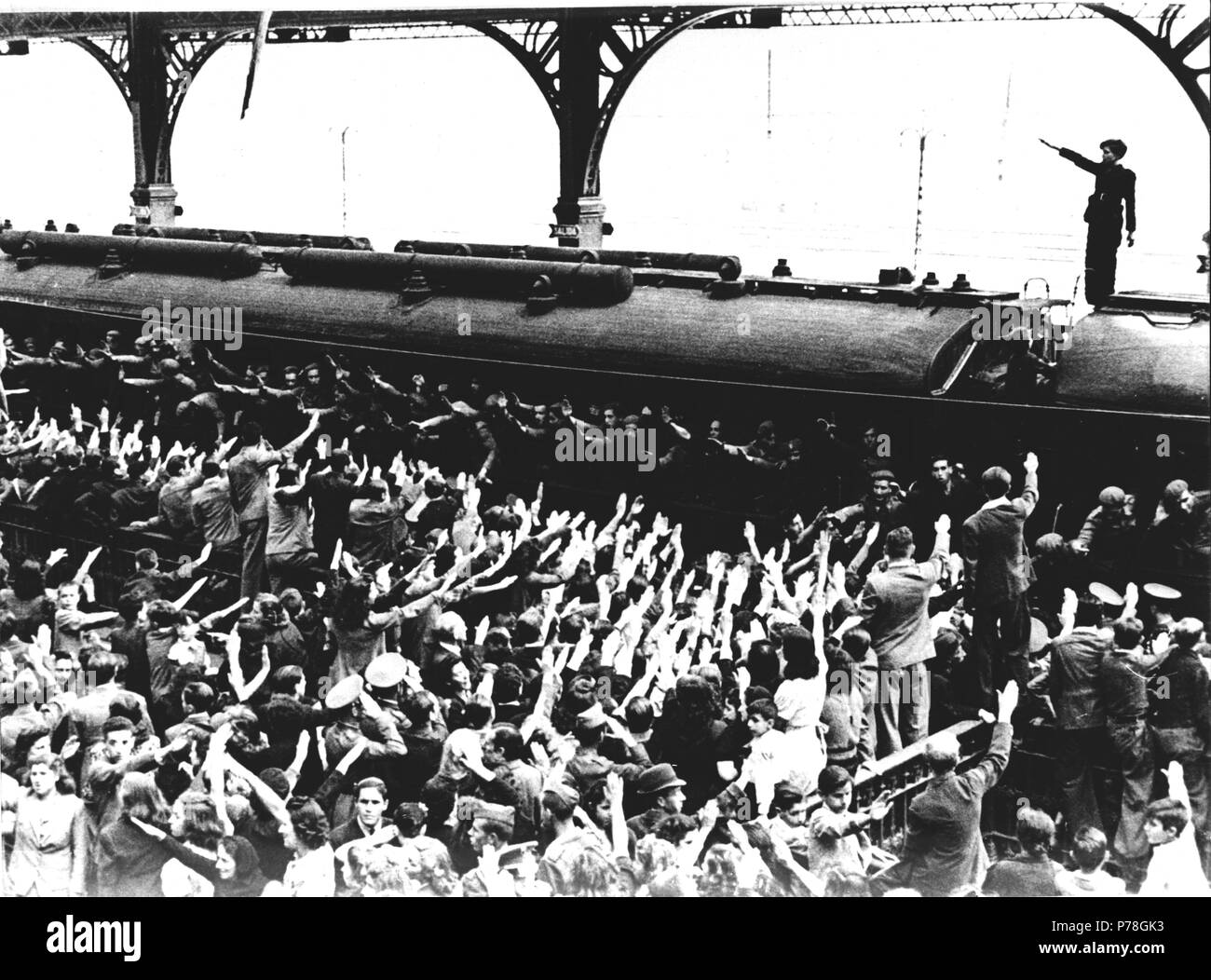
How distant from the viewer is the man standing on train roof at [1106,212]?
1130 cm

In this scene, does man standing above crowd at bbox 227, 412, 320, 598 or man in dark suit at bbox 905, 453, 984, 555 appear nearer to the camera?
man in dark suit at bbox 905, 453, 984, 555

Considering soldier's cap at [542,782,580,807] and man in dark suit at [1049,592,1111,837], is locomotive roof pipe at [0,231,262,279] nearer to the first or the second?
soldier's cap at [542,782,580,807]

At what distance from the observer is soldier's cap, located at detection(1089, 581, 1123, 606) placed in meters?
10.2

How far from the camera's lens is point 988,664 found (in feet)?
34.6

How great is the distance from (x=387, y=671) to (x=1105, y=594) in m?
4.78

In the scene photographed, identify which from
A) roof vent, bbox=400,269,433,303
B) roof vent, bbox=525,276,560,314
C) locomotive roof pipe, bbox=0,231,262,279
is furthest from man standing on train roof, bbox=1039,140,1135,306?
locomotive roof pipe, bbox=0,231,262,279

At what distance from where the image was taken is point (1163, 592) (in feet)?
32.9

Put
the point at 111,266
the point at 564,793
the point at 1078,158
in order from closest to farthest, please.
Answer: the point at 564,793 < the point at 1078,158 < the point at 111,266

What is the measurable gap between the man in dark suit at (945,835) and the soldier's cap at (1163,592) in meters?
1.76

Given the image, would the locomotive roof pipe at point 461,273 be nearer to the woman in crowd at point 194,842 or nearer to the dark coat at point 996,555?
the dark coat at point 996,555

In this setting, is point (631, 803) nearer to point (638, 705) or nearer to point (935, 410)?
point (638, 705)

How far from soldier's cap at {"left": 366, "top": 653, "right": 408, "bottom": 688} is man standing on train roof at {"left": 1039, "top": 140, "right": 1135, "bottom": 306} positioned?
5.77 m

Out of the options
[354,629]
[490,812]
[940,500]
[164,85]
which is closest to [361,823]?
[490,812]

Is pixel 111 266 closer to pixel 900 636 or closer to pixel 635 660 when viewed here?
pixel 635 660
